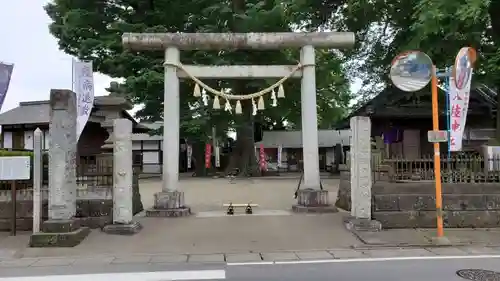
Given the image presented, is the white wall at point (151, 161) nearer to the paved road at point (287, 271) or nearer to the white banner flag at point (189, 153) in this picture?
the white banner flag at point (189, 153)

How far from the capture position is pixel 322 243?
9.67 metres

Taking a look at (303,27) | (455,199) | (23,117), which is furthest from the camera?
(23,117)

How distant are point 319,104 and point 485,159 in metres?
17.6

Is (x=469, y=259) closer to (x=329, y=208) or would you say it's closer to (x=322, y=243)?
(x=322, y=243)

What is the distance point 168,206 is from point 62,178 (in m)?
3.48

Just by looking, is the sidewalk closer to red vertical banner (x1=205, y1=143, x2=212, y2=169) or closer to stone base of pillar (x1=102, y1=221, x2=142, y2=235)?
stone base of pillar (x1=102, y1=221, x2=142, y2=235)

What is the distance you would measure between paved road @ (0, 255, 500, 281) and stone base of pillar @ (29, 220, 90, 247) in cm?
160

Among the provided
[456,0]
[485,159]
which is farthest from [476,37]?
[485,159]

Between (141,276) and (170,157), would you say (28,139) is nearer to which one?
(170,157)

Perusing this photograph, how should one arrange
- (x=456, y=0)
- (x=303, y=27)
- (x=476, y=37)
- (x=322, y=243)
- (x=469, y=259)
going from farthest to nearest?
(x=303, y=27) → (x=476, y=37) → (x=456, y=0) → (x=322, y=243) → (x=469, y=259)

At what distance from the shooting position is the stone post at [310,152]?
510 inches

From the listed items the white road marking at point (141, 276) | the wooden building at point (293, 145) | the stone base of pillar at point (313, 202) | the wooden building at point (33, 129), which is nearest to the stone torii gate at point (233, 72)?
the stone base of pillar at point (313, 202)

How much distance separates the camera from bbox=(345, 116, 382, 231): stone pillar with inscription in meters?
10.8

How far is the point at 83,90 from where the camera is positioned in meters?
13.8
